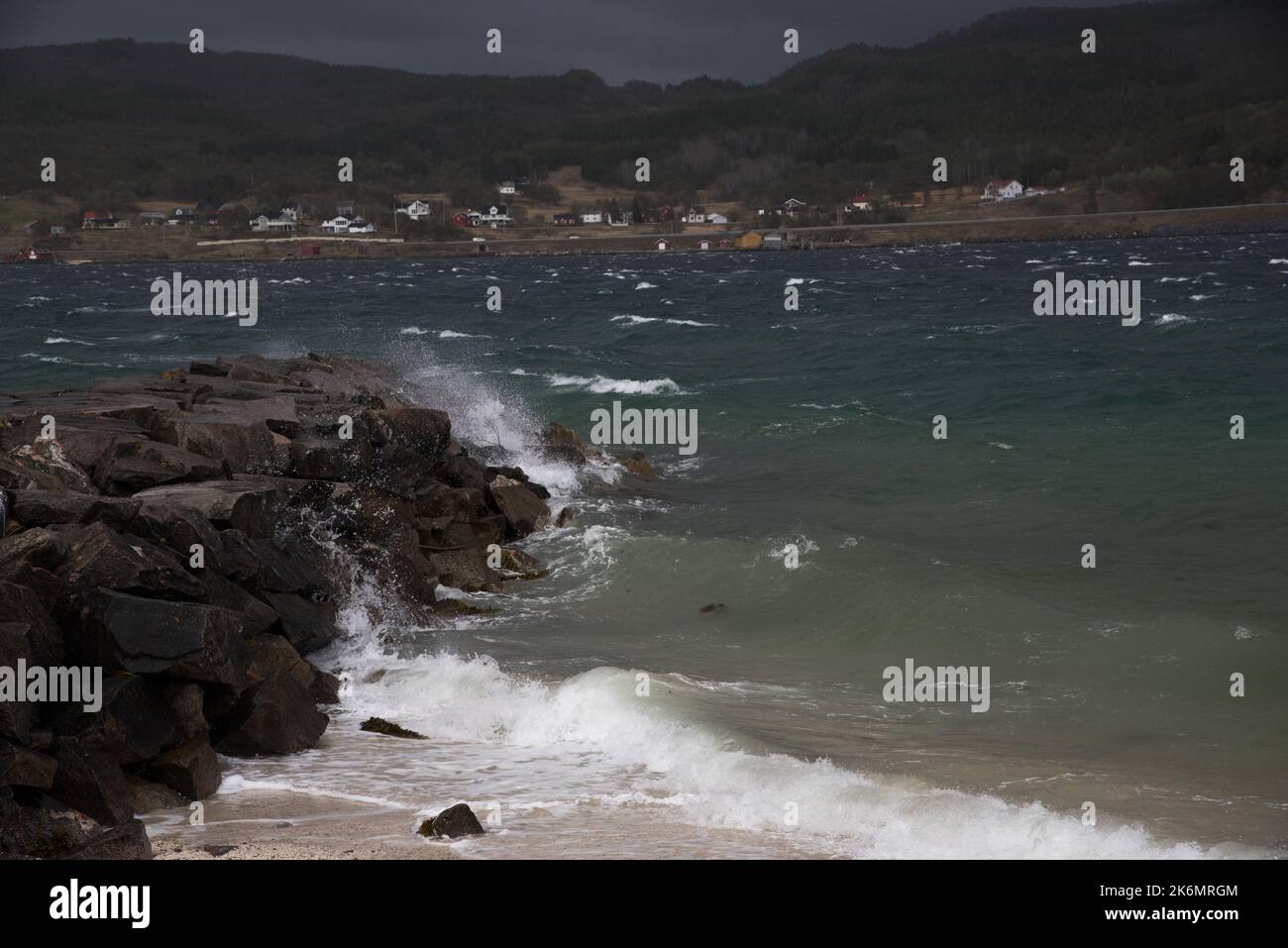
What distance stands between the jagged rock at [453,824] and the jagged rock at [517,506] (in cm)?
1011

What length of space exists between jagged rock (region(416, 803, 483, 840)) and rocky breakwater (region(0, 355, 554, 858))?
171 cm

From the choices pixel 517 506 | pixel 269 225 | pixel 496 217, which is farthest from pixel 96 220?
pixel 517 506

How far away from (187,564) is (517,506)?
26.5 feet

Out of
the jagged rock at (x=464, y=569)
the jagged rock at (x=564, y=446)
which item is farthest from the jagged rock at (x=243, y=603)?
the jagged rock at (x=564, y=446)

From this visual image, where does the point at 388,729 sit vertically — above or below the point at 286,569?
below

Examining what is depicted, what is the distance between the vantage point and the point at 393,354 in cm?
3784

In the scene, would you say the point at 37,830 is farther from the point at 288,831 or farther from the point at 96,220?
the point at 96,220

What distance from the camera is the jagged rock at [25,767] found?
754cm

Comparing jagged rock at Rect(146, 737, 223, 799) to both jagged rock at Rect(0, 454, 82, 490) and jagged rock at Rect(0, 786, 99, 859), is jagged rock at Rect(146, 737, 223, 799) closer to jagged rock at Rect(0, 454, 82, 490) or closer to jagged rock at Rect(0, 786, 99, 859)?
jagged rock at Rect(0, 786, 99, 859)

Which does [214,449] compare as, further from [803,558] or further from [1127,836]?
[1127,836]

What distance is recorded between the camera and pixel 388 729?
10555 millimetres

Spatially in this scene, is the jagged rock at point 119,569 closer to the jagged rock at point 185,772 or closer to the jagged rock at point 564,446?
the jagged rock at point 185,772

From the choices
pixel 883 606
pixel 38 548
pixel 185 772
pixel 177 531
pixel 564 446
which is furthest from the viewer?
pixel 564 446

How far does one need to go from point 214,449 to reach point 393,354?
76.2 feet
